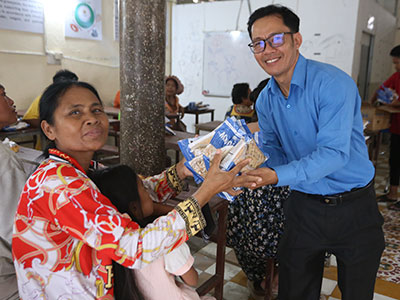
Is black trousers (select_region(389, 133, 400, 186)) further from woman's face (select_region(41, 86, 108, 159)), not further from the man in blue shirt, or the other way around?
woman's face (select_region(41, 86, 108, 159))

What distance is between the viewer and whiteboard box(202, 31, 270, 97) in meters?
7.21

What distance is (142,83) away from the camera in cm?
204

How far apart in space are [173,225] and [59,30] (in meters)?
5.62

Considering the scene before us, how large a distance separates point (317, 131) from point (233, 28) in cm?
648

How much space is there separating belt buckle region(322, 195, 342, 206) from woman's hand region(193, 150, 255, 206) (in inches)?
19.2

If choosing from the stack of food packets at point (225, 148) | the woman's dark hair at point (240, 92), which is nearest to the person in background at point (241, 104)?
the woman's dark hair at point (240, 92)

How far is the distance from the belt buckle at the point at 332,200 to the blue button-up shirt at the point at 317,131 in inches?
0.9

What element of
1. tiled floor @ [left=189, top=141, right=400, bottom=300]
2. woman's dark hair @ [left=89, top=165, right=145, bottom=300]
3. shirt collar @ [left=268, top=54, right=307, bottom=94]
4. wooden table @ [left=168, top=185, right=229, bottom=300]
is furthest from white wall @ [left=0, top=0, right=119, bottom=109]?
shirt collar @ [left=268, top=54, right=307, bottom=94]

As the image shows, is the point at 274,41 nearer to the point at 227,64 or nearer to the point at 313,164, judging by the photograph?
Answer: the point at 313,164

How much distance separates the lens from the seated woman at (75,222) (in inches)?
39.2

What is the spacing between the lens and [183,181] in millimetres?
1565

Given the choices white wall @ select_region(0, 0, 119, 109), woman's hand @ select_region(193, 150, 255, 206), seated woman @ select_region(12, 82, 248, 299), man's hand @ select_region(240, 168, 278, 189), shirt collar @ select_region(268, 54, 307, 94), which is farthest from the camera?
white wall @ select_region(0, 0, 119, 109)

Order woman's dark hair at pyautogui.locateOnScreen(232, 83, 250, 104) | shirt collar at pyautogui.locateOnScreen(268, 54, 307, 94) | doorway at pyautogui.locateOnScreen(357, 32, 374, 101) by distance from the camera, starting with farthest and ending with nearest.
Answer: doorway at pyautogui.locateOnScreen(357, 32, 374, 101)
woman's dark hair at pyautogui.locateOnScreen(232, 83, 250, 104)
shirt collar at pyautogui.locateOnScreen(268, 54, 307, 94)

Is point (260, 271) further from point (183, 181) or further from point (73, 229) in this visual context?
point (73, 229)
